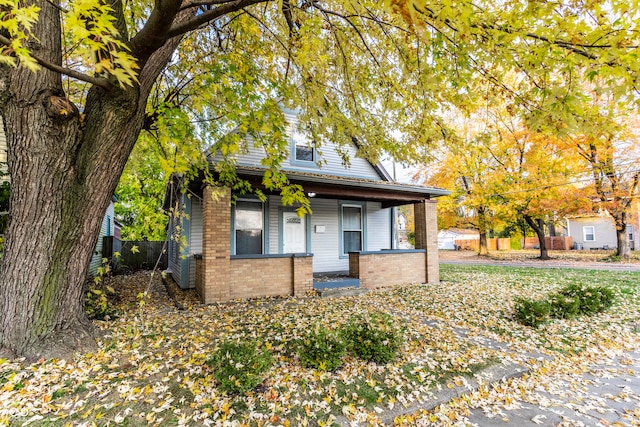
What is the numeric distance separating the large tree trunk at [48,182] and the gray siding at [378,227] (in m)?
8.38

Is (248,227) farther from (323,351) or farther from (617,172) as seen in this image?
(617,172)

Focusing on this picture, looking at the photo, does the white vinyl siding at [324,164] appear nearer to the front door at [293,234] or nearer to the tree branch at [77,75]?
the front door at [293,234]

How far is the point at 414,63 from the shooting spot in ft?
14.1

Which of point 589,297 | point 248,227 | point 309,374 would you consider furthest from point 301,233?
point 589,297

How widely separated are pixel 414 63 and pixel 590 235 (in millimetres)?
32498

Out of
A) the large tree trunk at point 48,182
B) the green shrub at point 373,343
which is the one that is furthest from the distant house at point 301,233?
the green shrub at point 373,343

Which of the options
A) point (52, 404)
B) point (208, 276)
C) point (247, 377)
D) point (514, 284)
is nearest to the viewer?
point (52, 404)

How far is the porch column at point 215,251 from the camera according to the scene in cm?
666

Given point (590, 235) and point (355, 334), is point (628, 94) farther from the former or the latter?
point (590, 235)

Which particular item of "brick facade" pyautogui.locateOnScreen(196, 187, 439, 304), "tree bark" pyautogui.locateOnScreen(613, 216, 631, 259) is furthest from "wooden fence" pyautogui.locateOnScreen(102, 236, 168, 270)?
"tree bark" pyautogui.locateOnScreen(613, 216, 631, 259)

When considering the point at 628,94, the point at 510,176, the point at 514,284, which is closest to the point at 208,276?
the point at 628,94

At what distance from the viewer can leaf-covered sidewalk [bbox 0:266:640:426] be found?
277 centimetres

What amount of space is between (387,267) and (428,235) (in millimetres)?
1744

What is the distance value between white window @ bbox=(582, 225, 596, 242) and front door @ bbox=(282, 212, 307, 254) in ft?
98.5
